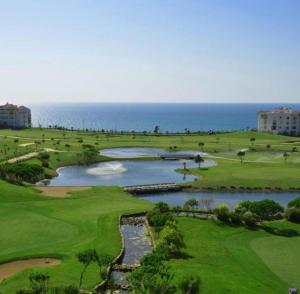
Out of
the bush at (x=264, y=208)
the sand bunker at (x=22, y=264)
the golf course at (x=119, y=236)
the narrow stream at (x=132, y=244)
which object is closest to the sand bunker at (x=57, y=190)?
the golf course at (x=119, y=236)

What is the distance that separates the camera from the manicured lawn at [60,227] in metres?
35.1

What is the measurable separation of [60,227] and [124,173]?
4497cm

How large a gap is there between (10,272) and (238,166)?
65.1 meters

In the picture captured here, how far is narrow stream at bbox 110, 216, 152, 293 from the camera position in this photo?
3490cm

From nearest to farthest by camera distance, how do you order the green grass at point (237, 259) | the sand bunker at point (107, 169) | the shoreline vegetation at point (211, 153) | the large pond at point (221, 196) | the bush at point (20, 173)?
the green grass at point (237, 259) < the large pond at point (221, 196) < the bush at point (20, 173) < the shoreline vegetation at point (211, 153) < the sand bunker at point (107, 169)

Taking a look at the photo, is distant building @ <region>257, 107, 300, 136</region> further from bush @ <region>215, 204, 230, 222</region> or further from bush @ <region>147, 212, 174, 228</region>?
bush @ <region>147, 212, 174, 228</region>

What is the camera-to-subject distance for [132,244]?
1727 inches

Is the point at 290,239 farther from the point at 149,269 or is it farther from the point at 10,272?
the point at 10,272

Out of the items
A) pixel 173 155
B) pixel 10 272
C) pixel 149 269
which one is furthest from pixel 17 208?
pixel 173 155

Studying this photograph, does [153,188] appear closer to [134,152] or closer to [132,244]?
[132,244]

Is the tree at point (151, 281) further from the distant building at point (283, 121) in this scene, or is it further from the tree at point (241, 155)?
the distant building at point (283, 121)

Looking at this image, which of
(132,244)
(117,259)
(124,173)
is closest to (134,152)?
(124,173)

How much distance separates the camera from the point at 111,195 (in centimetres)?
6612

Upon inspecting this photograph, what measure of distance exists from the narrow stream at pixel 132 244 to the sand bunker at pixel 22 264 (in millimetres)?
5153
